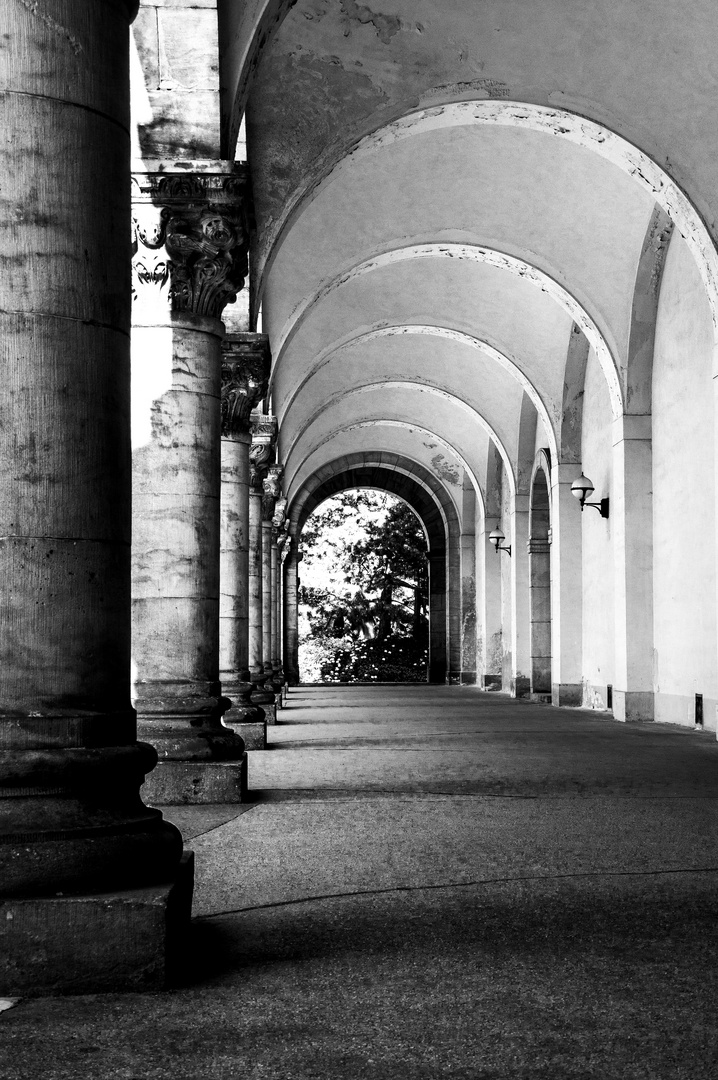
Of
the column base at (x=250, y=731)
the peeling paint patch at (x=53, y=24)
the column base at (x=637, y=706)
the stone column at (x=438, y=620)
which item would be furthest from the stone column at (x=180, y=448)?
the stone column at (x=438, y=620)

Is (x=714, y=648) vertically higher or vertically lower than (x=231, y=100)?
lower

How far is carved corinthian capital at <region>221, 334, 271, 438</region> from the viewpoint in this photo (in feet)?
35.4

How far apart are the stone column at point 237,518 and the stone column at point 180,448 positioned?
3115 millimetres

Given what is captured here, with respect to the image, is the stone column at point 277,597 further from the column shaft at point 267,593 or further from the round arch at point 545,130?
the round arch at point 545,130

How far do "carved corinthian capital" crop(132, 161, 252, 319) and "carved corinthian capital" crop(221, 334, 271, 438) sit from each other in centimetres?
317

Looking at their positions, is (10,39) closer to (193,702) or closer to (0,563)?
(0,563)

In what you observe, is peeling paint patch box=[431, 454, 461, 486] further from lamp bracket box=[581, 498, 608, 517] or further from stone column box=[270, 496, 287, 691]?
lamp bracket box=[581, 498, 608, 517]

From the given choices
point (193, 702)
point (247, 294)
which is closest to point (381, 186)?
point (247, 294)

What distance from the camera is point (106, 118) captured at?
3.46 metres

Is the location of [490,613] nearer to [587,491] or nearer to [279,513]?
[279,513]

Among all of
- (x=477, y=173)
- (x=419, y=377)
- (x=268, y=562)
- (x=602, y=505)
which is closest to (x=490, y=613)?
(x=419, y=377)

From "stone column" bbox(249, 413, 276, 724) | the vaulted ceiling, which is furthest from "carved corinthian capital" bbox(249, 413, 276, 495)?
the vaulted ceiling

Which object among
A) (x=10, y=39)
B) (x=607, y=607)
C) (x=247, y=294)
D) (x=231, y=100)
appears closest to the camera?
(x=10, y=39)

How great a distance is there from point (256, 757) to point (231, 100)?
5.29 meters
